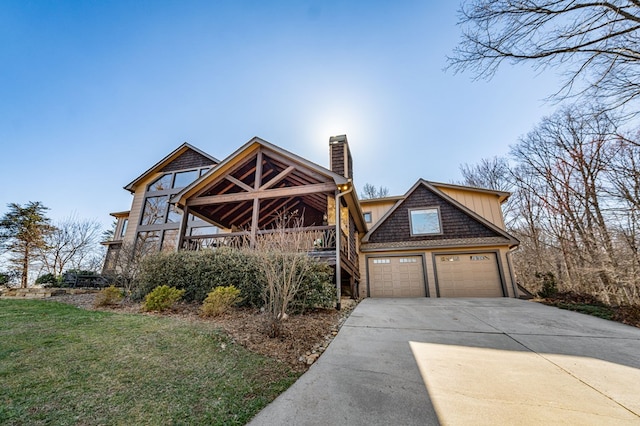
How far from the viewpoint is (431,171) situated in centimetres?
1852

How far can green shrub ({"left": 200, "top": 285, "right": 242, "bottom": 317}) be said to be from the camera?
506 cm

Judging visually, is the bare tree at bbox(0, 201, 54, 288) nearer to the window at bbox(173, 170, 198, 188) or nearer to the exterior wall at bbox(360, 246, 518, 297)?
the window at bbox(173, 170, 198, 188)

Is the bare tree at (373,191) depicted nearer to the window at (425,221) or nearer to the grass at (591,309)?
the window at (425,221)

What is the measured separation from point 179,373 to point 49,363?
1.47 metres

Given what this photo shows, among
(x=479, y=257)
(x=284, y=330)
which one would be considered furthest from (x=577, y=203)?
(x=284, y=330)

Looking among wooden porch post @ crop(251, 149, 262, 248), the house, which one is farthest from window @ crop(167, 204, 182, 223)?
wooden porch post @ crop(251, 149, 262, 248)

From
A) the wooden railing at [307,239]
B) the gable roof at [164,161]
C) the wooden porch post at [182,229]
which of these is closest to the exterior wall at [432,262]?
the wooden railing at [307,239]

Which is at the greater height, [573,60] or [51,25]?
[51,25]

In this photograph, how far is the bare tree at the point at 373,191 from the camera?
22.9 m

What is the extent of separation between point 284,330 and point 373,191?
66.7ft

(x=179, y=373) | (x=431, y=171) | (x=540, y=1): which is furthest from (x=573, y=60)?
(x=431, y=171)

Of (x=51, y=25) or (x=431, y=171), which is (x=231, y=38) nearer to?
(x=51, y=25)

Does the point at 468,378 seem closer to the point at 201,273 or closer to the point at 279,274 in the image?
the point at 279,274

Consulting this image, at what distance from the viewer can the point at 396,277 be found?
10.9m
